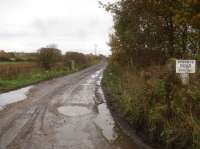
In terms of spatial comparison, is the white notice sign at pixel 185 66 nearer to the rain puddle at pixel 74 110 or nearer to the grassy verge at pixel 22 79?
the rain puddle at pixel 74 110

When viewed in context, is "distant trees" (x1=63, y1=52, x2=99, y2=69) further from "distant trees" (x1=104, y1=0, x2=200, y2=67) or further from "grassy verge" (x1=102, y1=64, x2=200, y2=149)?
"grassy verge" (x1=102, y1=64, x2=200, y2=149)

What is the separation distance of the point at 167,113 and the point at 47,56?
92.9 ft

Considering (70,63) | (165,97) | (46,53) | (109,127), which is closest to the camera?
(165,97)

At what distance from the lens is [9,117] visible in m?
9.26

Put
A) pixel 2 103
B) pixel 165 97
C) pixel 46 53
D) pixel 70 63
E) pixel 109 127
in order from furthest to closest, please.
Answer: pixel 70 63 < pixel 46 53 < pixel 2 103 < pixel 109 127 < pixel 165 97

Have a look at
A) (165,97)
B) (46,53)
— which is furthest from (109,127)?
(46,53)

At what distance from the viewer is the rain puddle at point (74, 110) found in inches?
398

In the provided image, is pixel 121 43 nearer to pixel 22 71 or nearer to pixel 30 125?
pixel 30 125

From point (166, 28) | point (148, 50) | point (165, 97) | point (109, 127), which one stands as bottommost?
point (109, 127)

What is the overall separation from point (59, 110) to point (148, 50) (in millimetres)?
5008

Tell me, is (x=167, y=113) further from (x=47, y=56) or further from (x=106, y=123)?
(x=47, y=56)

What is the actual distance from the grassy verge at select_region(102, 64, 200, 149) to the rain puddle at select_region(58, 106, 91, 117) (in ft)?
8.51

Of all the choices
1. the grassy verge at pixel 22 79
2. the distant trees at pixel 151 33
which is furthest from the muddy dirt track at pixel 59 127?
the grassy verge at pixel 22 79

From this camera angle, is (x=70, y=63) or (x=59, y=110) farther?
(x=70, y=63)
